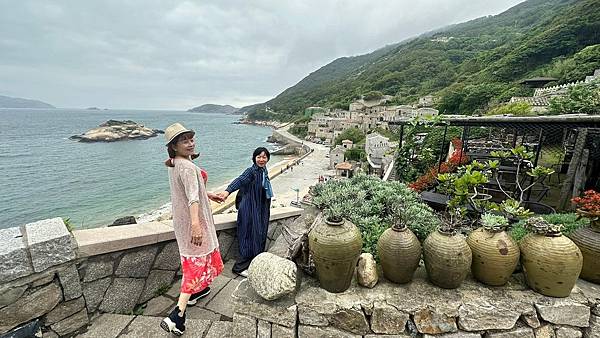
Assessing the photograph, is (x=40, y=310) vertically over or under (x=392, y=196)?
under

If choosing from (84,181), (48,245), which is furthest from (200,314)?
(84,181)

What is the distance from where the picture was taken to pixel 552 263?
1951mm

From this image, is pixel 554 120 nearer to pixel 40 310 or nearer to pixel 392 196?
pixel 392 196

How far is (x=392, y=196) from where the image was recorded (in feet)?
11.0

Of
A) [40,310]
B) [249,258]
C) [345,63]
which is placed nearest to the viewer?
[40,310]

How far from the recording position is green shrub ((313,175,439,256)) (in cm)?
270

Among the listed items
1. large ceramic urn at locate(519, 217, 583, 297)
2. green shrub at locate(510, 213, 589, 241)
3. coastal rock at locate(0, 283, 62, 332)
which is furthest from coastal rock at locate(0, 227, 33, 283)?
green shrub at locate(510, 213, 589, 241)

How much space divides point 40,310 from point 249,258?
6.18 feet

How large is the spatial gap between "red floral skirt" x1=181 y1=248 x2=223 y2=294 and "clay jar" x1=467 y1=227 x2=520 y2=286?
231 centimetres

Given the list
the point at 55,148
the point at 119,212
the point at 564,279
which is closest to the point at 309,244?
the point at 564,279

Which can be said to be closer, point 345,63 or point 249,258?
point 249,258

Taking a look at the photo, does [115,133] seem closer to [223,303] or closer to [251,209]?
[251,209]

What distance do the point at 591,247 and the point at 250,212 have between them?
3193 millimetres

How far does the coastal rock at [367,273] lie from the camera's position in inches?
84.4
